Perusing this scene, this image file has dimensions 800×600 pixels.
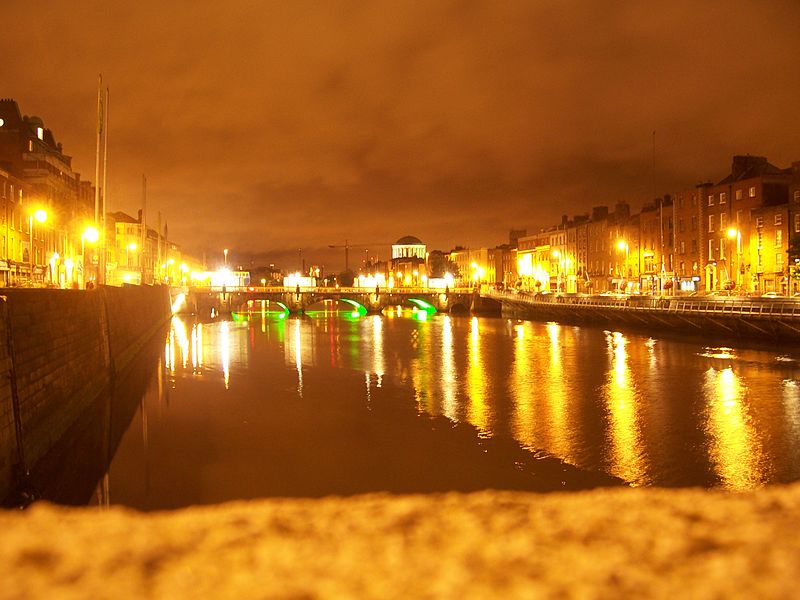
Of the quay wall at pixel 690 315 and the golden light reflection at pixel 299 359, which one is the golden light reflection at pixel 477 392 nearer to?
the golden light reflection at pixel 299 359

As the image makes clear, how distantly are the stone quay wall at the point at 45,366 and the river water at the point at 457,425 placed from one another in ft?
5.95

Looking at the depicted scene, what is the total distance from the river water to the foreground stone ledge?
10645mm

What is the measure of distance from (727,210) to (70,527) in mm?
72624

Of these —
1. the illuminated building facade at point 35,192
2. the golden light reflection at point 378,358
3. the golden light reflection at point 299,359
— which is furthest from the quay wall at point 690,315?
the illuminated building facade at point 35,192

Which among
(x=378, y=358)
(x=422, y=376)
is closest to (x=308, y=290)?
(x=378, y=358)

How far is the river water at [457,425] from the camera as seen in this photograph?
15.4 meters

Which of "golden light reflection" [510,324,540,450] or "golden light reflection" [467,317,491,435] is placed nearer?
"golden light reflection" [510,324,540,450]

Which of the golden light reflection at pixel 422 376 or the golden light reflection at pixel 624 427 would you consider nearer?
the golden light reflection at pixel 624 427

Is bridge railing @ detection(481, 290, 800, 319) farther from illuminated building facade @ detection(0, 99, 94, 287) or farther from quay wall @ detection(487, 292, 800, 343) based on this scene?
illuminated building facade @ detection(0, 99, 94, 287)

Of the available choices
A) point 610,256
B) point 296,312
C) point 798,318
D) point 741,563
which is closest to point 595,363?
point 798,318

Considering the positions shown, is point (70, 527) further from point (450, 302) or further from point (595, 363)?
point (450, 302)

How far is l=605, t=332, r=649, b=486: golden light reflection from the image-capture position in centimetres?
1587

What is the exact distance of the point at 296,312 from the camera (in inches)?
4350

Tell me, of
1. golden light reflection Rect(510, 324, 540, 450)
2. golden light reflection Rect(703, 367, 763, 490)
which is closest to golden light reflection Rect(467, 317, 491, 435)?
golden light reflection Rect(510, 324, 540, 450)
